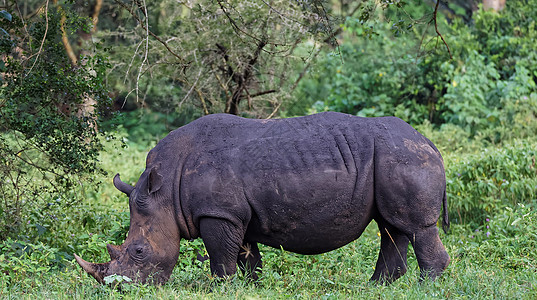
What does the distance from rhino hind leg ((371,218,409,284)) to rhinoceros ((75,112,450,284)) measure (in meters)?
0.27

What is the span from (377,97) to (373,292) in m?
7.81

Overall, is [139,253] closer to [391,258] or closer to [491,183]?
[391,258]

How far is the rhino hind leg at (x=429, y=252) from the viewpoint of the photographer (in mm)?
5309

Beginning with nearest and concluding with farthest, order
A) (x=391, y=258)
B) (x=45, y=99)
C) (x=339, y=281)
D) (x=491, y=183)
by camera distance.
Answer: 1. (x=339, y=281)
2. (x=391, y=258)
3. (x=45, y=99)
4. (x=491, y=183)

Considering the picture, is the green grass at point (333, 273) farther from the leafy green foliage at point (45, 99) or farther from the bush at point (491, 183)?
the leafy green foliage at point (45, 99)

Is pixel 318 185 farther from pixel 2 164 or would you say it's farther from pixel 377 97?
pixel 377 97

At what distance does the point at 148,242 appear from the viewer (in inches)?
208

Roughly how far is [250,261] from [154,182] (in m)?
1.22

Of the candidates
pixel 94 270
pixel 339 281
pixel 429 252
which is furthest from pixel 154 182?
pixel 429 252

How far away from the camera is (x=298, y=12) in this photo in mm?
8281

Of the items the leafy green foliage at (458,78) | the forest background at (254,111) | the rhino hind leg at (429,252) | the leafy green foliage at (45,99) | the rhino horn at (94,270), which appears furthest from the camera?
the leafy green foliage at (458,78)

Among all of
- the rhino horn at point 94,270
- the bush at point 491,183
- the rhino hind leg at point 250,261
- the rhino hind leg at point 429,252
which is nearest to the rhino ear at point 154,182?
the rhino horn at point 94,270

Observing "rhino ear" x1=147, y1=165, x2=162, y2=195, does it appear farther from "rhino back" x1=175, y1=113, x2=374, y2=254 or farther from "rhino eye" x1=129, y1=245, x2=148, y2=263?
"rhino eye" x1=129, y1=245, x2=148, y2=263

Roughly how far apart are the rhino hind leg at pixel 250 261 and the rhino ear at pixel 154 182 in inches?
39.2
